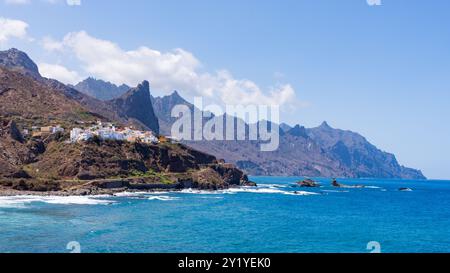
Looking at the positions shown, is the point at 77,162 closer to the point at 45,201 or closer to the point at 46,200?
the point at 46,200

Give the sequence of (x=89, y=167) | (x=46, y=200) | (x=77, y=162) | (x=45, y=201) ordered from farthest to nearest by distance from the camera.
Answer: (x=89, y=167) → (x=77, y=162) → (x=46, y=200) → (x=45, y=201)

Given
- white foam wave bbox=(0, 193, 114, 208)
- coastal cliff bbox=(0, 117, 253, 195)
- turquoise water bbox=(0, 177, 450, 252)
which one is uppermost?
coastal cliff bbox=(0, 117, 253, 195)

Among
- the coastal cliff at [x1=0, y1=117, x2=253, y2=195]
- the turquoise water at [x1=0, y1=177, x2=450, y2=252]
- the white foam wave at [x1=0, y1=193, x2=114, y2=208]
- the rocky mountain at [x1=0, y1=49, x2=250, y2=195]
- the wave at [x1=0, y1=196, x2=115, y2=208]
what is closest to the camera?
the turquoise water at [x1=0, y1=177, x2=450, y2=252]

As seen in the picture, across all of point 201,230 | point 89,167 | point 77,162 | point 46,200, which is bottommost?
point 201,230

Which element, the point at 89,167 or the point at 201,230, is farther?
the point at 89,167

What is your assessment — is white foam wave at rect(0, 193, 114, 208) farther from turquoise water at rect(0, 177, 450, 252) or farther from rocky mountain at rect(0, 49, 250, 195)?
rocky mountain at rect(0, 49, 250, 195)

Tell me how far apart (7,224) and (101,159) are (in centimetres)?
8236

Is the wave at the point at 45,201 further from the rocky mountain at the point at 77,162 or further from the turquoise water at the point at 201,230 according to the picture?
the rocky mountain at the point at 77,162

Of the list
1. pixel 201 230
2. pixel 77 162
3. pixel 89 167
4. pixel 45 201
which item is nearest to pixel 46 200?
pixel 45 201

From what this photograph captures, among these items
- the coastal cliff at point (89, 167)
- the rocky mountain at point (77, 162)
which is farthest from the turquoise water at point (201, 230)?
the rocky mountain at point (77, 162)

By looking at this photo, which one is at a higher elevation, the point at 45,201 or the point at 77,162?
the point at 77,162

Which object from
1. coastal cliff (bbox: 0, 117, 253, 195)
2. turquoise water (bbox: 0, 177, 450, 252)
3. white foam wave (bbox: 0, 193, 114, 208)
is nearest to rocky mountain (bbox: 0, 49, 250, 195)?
coastal cliff (bbox: 0, 117, 253, 195)
